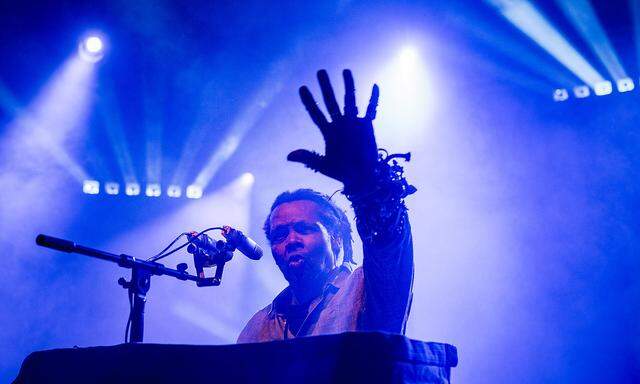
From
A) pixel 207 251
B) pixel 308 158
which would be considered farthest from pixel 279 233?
pixel 308 158

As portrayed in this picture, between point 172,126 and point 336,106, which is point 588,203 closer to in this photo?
point 336,106

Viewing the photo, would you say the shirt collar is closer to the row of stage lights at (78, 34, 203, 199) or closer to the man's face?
the man's face

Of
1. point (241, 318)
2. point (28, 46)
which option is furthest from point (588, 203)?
point (28, 46)

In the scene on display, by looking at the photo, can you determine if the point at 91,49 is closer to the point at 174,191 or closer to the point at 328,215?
the point at 174,191

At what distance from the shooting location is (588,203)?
8.50m

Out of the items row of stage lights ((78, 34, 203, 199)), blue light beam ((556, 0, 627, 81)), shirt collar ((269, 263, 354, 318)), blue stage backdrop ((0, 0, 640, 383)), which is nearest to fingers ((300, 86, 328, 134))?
shirt collar ((269, 263, 354, 318))

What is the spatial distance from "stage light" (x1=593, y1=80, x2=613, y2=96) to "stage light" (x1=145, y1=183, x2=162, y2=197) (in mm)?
9032

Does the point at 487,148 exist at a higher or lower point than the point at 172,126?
lower

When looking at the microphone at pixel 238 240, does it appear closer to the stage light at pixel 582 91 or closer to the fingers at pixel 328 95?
the fingers at pixel 328 95

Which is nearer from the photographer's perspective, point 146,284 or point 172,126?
point 146,284

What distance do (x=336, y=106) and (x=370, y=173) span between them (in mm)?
332

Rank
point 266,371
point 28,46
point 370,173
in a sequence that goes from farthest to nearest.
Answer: point 28,46 → point 370,173 → point 266,371

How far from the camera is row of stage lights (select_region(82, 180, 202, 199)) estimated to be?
1106 centimetres

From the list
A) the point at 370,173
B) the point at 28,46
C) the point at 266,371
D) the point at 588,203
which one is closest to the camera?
the point at 266,371
